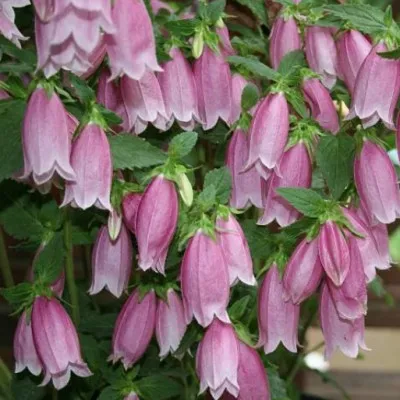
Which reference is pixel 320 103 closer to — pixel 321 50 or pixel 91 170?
pixel 321 50

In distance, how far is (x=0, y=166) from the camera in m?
0.63

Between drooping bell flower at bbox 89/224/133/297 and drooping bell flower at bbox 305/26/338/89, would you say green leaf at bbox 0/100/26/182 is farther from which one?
drooping bell flower at bbox 305/26/338/89

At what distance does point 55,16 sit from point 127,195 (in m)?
0.16

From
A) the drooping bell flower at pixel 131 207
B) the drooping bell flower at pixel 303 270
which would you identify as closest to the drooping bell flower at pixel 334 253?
the drooping bell flower at pixel 303 270

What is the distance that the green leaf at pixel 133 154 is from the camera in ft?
2.02

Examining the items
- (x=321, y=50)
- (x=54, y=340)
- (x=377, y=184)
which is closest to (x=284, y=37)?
(x=321, y=50)

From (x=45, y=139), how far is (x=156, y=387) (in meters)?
0.23

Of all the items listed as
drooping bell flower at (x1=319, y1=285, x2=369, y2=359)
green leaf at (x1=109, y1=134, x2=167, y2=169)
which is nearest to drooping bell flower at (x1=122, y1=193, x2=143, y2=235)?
green leaf at (x1=109, y1=134, x2=167, y2=169)

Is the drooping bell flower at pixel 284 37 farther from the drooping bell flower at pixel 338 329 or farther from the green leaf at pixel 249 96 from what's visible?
the drooping bell flower at pixel 338 329

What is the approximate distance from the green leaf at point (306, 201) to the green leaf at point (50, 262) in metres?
0.16

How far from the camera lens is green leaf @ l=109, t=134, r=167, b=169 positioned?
0.61 metres

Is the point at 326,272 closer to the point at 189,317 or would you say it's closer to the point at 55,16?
the point at 189,317

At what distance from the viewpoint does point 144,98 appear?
2.08 feet

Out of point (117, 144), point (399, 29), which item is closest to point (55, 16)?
point (117, 144)
